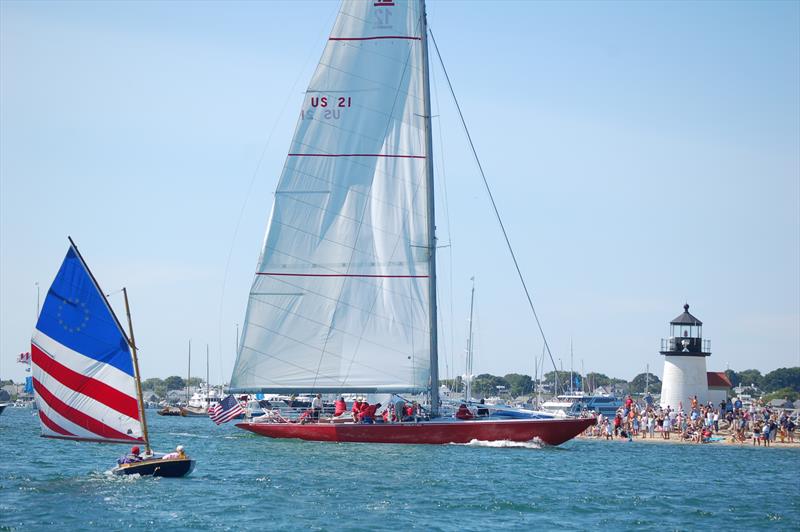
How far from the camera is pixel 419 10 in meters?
47.4

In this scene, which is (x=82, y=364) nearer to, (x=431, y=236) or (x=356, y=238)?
(x=356, y=238)

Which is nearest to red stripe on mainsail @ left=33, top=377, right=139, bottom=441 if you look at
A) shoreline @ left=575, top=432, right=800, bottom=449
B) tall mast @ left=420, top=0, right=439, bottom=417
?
tall mast @ left=420, top=0, right=439, bottom=417

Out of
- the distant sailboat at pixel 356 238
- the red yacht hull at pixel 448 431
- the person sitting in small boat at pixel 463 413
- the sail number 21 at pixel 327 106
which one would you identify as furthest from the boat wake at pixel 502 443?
the sail number 21 at pixel 327 106

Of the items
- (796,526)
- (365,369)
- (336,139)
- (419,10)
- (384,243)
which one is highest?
(419,10)

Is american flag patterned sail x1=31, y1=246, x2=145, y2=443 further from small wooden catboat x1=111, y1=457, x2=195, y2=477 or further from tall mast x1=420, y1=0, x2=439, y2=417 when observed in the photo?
tall mast x1=420, y1=0, x2=439, y2=417

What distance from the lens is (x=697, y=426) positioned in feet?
199

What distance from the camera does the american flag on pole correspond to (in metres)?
52.5

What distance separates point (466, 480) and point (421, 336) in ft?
38.5

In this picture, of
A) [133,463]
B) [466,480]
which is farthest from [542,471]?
[133,463]

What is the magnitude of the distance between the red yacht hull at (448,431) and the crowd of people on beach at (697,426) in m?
16.7

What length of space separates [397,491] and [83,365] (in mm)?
9589

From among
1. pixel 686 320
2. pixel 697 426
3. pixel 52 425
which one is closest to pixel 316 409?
pixel 52 425

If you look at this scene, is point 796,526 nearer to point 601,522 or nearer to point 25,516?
point 601,522

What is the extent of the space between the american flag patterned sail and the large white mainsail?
14.7 m
